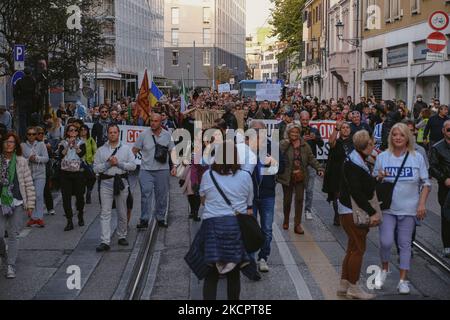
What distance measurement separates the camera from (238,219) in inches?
282

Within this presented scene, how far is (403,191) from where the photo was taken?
8.55m

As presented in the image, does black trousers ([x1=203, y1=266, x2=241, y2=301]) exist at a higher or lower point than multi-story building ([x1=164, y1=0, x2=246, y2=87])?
lower

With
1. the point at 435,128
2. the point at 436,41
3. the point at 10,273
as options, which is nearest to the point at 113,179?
the point at 10,273

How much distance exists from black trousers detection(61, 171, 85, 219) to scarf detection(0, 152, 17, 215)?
3.19 m

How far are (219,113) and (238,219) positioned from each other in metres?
14.5

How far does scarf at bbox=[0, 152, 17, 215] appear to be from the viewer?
369 inches

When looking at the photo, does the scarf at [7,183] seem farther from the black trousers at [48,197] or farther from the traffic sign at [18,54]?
the traffic sign at [18,54]

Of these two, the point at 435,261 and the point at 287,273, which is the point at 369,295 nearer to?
the point at 287,273

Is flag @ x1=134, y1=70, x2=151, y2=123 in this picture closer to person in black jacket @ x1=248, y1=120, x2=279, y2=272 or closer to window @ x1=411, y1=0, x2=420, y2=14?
person in black jacket @ x1=248, y1=120, x2=279, y2=272

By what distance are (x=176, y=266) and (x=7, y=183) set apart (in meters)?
2.33

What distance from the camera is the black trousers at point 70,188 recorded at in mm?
12750

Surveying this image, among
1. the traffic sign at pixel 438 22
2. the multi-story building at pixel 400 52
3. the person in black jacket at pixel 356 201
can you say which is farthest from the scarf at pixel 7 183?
the multi-story building at pixel 400 52

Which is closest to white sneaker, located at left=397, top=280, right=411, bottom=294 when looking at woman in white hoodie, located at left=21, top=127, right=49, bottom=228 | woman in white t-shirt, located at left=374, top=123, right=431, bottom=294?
woman in white t-shirt, located at left=374, top=123, right=431, bottom=294

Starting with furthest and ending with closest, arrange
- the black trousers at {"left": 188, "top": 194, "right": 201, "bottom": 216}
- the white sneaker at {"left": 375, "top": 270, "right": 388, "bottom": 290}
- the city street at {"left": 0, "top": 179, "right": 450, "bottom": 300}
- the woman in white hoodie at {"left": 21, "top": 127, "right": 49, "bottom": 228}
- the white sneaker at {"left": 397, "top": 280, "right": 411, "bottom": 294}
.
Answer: the black trousers at {"left": 188, "top": 194, "right": 201, "bottom": 216} < the woman in white hoodie at {"left": 21, "top": 127, "right": 49, "bottom": 228} < the white sneaker at {"left": 375, "top": 270, "right": 388, "bottom": 290} < the city street at {"left": 0, "top": 179, "right": 450, "bottom": 300} < the white sneaker at {"left": 397, "top": 280, "right": 411, "bottom": 294}
